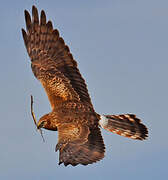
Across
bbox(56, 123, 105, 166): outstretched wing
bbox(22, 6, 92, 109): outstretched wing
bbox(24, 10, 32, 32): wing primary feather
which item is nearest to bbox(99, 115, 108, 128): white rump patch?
bbox(22, 6, 92, 109): outstretched wing

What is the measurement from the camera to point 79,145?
13188 mm

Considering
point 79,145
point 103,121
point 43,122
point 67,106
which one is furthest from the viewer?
point 103,121

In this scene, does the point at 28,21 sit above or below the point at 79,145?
above

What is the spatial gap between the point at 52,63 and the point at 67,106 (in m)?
1.48

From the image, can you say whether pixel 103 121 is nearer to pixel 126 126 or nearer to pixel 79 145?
pixel 126 126

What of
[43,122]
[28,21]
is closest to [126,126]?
[43,122]

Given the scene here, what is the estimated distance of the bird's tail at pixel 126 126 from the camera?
1500 centimetres

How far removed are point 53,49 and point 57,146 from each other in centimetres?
311

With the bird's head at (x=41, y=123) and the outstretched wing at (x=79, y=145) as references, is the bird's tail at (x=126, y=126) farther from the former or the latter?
the bird's head at (x=41, y=123)

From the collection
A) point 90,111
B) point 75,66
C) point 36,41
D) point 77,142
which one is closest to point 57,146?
point 77,142

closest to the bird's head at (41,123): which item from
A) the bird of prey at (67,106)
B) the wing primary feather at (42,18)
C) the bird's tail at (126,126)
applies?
the bird of prey at (67,106)

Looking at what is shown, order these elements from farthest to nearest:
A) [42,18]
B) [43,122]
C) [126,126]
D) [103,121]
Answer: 1. [126,126]
2. [42,18]
3. [103,121]
4. [43,122]

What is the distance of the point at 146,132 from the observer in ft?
49.7

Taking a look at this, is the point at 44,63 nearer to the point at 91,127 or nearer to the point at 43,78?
the point at 43,78
